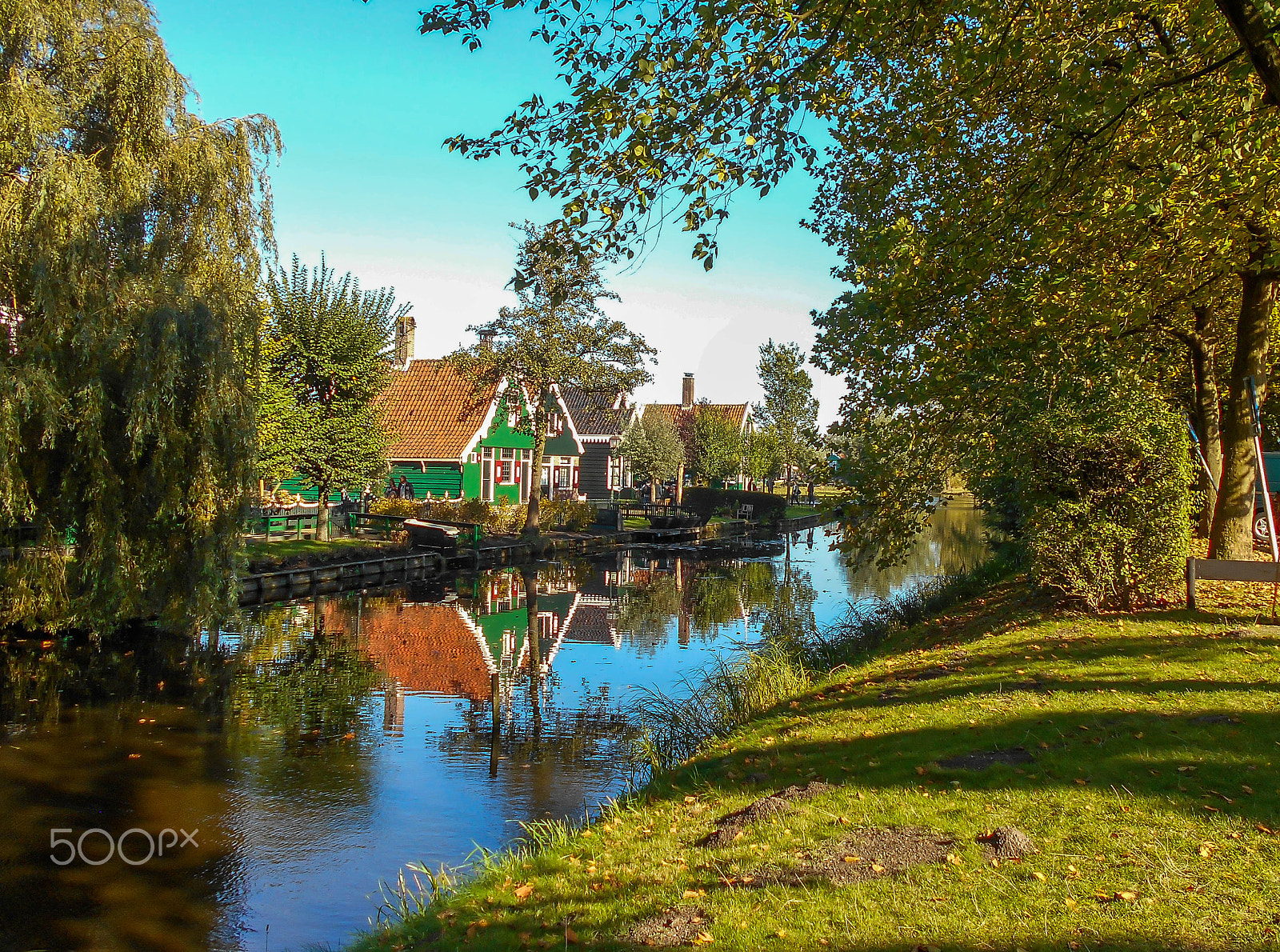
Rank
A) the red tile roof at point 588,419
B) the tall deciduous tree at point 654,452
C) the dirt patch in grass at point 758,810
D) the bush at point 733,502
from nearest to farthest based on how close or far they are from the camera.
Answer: the dirt patch in grass at point 758,810
the bush at point 733,502
the tall deciduous tree at point 654,452
the red tile roof at point 588,419

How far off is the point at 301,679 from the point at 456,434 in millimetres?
27224

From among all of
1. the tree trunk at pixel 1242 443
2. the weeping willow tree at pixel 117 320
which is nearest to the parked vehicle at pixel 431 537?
the weeping willow tree at pixel 117 320

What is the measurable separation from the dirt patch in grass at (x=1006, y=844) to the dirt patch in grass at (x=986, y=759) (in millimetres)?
1185

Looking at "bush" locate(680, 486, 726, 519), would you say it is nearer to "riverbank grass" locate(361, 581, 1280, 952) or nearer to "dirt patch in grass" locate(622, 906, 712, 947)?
"riverbank grass" locate(361, 581, 1280, 952)

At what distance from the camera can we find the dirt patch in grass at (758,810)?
6.55m

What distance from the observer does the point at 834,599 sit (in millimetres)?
25000

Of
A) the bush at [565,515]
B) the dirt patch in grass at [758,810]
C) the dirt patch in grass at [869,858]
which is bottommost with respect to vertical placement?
the dirt patch in grass at [758,810]

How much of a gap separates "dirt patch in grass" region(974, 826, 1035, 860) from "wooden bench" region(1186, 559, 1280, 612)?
21.9 ft

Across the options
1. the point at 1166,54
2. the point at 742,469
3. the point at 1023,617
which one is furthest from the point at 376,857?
the point at 742,469

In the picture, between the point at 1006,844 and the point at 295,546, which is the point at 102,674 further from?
the point at 1006,844

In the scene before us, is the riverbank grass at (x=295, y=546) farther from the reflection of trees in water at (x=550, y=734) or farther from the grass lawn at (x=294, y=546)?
the reflection of trees in water at (x=550, y=734)

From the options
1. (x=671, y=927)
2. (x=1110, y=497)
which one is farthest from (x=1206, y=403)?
(x=671, y=927)

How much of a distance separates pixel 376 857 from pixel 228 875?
4.09 feet

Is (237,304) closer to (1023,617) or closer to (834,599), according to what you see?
(1023,617)
